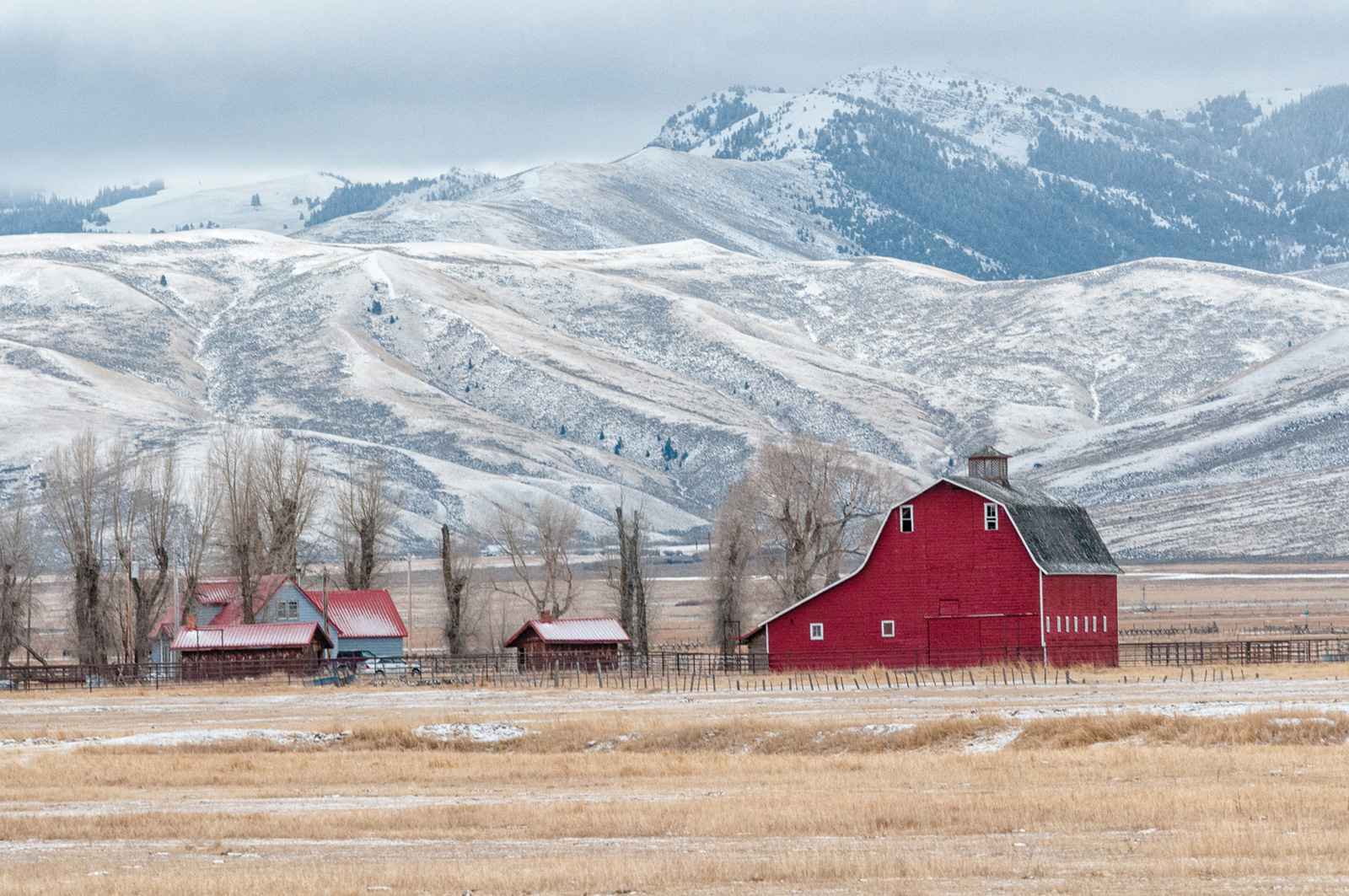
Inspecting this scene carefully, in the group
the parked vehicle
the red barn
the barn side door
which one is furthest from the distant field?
the barn side door

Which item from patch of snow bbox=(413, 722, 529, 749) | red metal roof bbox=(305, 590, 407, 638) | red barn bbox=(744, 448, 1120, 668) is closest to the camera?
patch of snow bbox=(413, 722, 529, 749)

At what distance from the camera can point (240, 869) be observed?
21.4 metres

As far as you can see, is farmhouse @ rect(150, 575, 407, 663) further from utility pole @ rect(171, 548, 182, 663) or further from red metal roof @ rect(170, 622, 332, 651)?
red metal roof @ rect(170, 622, 332, 651)

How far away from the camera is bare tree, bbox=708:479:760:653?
342ft

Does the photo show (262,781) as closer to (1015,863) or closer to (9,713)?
(1015,863)

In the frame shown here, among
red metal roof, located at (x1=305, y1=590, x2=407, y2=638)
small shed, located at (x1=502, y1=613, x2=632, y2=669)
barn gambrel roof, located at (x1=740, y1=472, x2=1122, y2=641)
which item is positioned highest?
barn gambrel roof, located at (x1=740, y1=472, x2=1122, y2=641)

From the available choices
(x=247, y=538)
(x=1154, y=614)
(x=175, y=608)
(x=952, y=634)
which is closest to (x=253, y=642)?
(x=175, y=608)

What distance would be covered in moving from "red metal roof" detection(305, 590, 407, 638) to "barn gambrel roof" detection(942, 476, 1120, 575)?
109 feet

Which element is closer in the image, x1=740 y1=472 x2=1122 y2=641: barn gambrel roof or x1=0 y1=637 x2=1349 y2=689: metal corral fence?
x1=0 y1=637 x2=1349 y2=689: metal corral fence

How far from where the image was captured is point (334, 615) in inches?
3831

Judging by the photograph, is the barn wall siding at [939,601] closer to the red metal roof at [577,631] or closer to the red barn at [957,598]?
the red barn at [957,598]

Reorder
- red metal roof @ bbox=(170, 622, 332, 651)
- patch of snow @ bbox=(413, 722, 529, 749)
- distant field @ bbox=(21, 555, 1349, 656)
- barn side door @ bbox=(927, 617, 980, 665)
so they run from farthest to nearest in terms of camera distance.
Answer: distant field @ bbox=(21, 555, 1349, 656), red metal roof @ bbox=(170, 622, 332, 651), barn side door @ bbox=(927, 617, 980, 665), patch of snow @ bbox=(413, 722, 529, 749)

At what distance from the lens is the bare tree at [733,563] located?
104m

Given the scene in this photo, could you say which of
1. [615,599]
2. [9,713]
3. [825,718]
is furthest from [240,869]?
[615,599]
